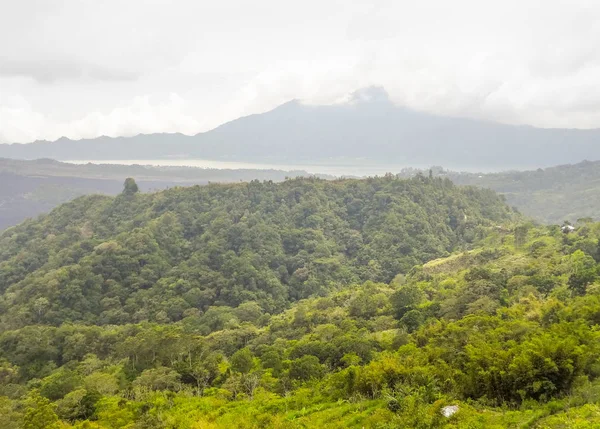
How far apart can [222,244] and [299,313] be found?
26381 mm

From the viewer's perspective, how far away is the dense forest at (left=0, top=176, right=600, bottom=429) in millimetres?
16584

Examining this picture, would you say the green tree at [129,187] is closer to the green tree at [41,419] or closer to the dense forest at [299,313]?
the dense forest at [299,313]

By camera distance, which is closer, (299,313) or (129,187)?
(299,313)

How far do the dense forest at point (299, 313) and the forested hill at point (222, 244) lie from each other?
0.29 meters

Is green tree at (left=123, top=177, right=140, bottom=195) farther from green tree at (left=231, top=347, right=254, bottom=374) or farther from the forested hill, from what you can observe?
green tree at (left=231, top=347, right=254, bottom=374)

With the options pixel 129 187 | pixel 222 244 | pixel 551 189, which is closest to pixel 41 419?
pixel 222 244

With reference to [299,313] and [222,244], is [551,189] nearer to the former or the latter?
[222,244]

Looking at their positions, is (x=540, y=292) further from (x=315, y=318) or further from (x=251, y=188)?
(x=251, y=188)

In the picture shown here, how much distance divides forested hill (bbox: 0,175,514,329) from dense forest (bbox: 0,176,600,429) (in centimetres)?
29

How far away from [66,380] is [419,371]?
19.6 meters

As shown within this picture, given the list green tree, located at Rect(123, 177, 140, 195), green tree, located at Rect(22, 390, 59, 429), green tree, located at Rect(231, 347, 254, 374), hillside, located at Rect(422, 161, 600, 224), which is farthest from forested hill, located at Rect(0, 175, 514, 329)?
hillside, located at Rect(422, 161, 600, 224)

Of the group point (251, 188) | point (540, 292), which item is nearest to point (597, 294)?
point (540, 292)

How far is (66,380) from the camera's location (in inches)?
992

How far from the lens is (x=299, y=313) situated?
128 feet
